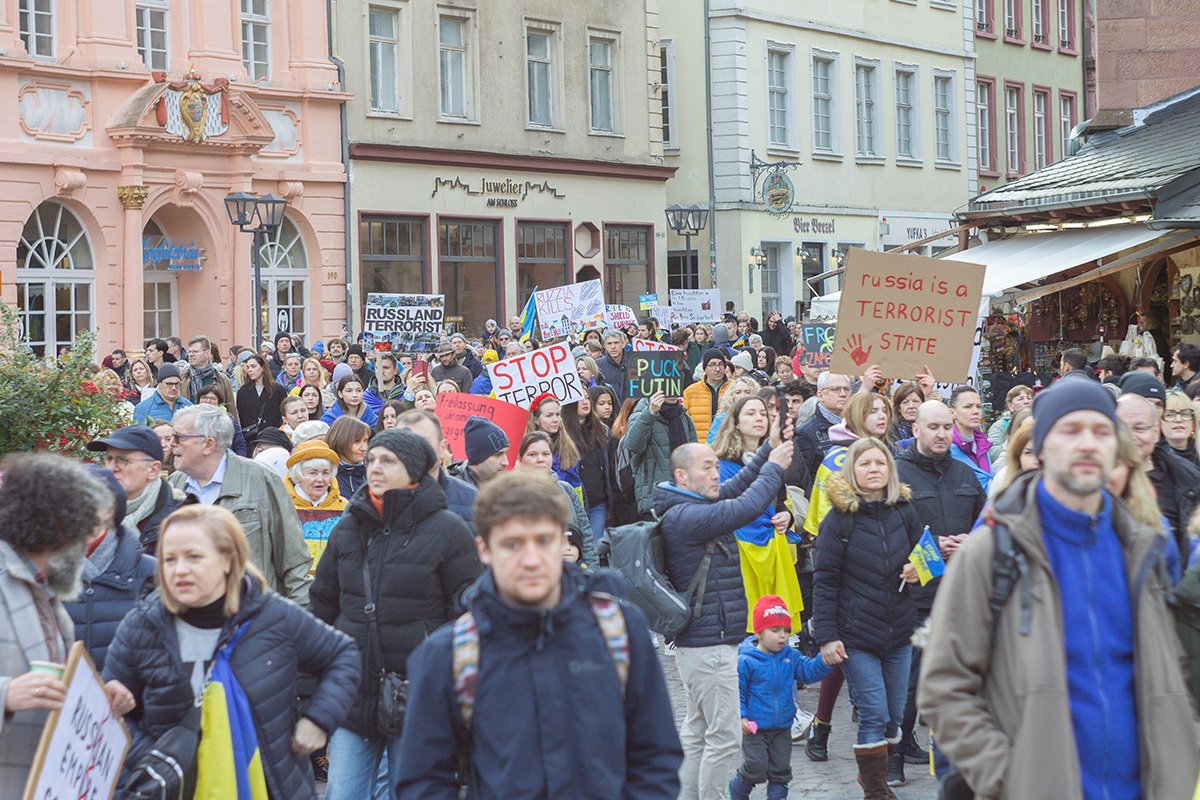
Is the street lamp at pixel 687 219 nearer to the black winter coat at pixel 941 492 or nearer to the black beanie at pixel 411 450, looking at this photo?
the black winter coat at pixel 941 492

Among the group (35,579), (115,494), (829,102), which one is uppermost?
(829,102)

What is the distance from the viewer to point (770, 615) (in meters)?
8.47

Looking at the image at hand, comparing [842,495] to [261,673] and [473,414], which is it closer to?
[261,673]

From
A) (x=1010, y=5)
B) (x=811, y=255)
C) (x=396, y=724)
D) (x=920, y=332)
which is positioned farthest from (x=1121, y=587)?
(x=1010, y=5)

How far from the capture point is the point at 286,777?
217 inches

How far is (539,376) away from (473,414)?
2284mm

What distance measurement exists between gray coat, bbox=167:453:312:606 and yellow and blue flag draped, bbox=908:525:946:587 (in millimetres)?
2715

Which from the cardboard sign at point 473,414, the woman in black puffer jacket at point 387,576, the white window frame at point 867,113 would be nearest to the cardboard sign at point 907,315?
the cardboard sign at point 473,414

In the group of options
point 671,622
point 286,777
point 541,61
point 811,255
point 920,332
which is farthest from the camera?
point 811,255

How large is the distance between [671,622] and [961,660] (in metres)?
3.23

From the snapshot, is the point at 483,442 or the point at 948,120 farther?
the point at 948,120

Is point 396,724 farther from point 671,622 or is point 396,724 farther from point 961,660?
point 961,660

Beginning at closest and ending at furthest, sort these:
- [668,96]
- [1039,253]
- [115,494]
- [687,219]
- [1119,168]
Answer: [115,494] < [1039,253] < [1119,168] < [687,219] < [668,96]

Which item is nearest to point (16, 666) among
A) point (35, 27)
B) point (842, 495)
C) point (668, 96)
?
point (842, 495)
